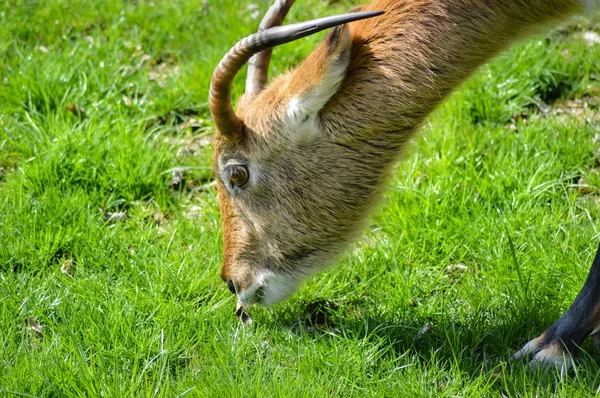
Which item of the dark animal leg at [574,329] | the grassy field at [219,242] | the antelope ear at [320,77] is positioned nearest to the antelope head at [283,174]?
the antelope ear at [320,77]

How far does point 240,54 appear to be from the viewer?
3854 millimetres

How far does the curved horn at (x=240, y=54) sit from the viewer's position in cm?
360

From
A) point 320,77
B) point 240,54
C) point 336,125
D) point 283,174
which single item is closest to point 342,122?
point 336,125

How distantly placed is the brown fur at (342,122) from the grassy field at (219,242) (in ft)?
1.23

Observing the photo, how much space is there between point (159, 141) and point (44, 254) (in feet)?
5.00

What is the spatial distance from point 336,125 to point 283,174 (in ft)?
1.25

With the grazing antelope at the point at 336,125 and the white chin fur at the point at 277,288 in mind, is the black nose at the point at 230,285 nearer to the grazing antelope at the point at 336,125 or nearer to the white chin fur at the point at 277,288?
the grazing antelope at the point at 336,125

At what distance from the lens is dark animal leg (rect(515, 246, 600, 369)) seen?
402cm

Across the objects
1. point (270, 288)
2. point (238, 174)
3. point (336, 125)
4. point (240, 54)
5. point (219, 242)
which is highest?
point (240, 54)

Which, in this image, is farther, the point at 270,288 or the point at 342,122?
the point at 270,288

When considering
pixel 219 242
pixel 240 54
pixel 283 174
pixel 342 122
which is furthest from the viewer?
pixel 219 242

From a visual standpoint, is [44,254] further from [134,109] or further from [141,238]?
[134,109]

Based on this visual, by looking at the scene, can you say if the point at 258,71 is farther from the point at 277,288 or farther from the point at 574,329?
the point at 574,329

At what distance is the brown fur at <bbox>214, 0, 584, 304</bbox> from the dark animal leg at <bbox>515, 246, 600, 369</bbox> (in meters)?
1.12
